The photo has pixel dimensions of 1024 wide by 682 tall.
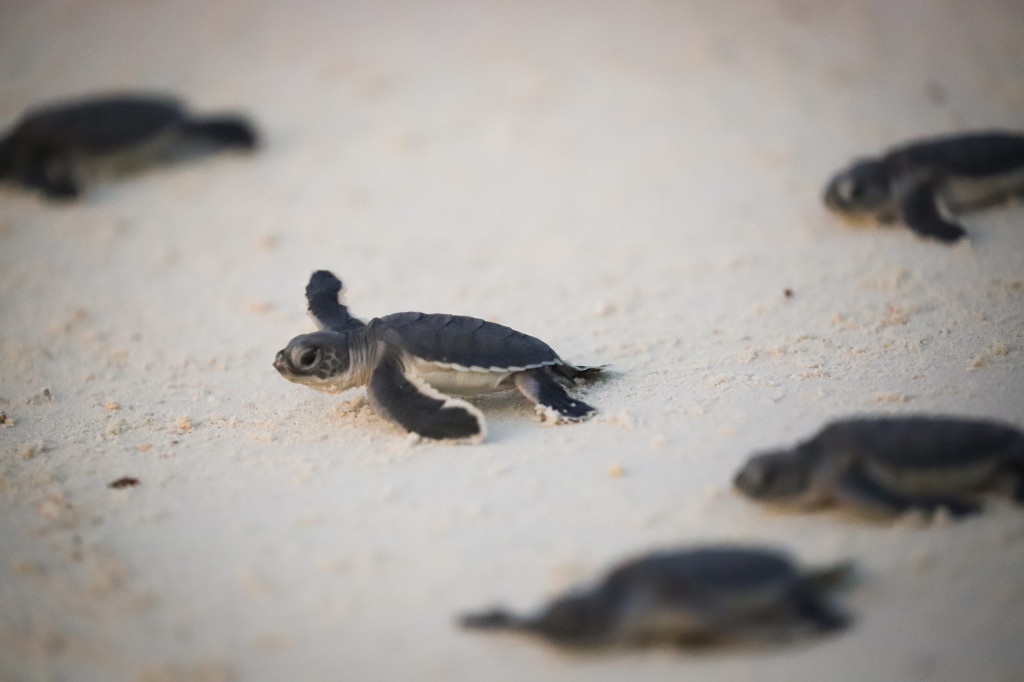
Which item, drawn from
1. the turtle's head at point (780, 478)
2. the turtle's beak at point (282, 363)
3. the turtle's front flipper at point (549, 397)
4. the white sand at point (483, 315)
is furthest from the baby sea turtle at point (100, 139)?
the turtle's head at point (780, 478)

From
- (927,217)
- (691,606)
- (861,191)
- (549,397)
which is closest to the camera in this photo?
(691,606)

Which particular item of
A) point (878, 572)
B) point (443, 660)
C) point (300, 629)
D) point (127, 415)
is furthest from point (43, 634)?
point (878, 572)

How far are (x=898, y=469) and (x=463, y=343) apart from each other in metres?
1.32

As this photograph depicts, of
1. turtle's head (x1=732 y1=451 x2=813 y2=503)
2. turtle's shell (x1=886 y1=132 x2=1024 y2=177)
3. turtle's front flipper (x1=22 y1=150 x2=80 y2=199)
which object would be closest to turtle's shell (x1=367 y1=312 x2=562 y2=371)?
turtle's head (x1=732 y1=451 x2=813 y2=503)

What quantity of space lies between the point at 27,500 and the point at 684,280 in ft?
8.63

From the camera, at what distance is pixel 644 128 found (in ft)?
17.3

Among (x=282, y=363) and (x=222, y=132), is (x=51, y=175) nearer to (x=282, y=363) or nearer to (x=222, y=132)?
(x=222, y=132)

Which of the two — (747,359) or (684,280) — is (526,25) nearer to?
(684,280)

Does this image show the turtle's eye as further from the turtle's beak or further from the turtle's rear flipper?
the turtle's rear flipper

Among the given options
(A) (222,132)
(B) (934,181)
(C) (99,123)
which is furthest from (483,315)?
(C) (99,123)

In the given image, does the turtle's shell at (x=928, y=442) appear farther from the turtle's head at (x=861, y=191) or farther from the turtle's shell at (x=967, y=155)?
the turtle's shell at (x=967, y=155)

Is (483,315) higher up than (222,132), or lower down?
lower down

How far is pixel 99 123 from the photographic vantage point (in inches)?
203

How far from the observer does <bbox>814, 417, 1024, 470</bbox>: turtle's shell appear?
1999 millimetres
